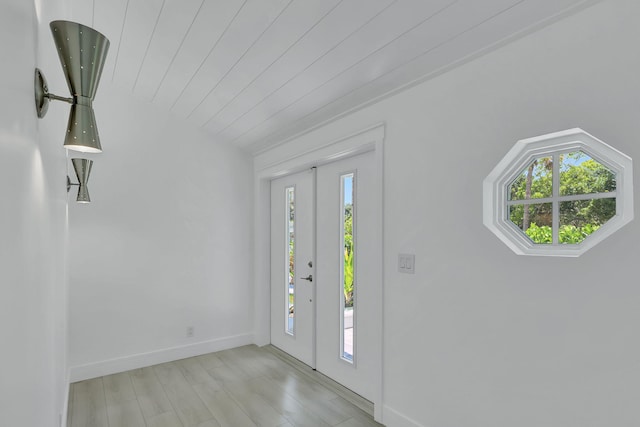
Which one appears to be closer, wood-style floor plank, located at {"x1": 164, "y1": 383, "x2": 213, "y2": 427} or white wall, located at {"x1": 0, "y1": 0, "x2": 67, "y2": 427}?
white wall, located at {"x1": 0, "y1": 0, "x2": 67, "y2": 427}

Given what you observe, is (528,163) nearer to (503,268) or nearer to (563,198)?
(563,198)

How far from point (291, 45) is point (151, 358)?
3.09m

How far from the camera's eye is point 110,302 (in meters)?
3.13

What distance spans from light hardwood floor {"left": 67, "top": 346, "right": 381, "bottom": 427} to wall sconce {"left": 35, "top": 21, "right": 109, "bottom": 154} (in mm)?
2186

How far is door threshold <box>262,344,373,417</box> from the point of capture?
2510 mm

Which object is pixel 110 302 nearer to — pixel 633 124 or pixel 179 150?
pixel 179 150

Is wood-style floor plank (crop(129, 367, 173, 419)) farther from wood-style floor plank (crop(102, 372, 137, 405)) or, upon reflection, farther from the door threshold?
the door threshold

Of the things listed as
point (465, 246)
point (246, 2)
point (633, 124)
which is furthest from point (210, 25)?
point (633, 124)

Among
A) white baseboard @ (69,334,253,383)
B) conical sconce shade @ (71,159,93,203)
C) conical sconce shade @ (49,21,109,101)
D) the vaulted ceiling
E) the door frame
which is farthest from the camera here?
white baseboard @ (69,334,253,383)

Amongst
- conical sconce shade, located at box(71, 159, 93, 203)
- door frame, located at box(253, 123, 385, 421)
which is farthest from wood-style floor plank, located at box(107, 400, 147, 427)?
conical sconce shade, located at box(71, 159, 93, 203)

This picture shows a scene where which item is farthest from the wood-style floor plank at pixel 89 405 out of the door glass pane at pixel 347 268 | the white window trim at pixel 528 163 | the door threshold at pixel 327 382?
the white window trim at pixel 528 163

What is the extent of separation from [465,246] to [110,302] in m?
3.07

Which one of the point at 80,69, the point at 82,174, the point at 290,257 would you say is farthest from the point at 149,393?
the point at 80,69

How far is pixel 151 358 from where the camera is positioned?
10.8ft
